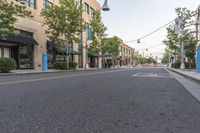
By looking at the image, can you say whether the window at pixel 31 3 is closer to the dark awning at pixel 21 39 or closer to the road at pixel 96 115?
the dark awning at pixel 21 39

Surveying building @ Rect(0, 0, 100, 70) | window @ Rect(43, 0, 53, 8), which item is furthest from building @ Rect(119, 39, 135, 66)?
window @ Rect(43, 0, 53, 8)

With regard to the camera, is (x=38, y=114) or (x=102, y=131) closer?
(x=102, y=131)

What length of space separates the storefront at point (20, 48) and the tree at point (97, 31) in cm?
2171

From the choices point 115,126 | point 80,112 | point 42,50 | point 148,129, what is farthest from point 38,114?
point 42,50

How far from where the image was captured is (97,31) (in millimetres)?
60094

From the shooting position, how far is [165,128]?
5000 mm

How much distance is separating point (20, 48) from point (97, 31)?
81.4 ft

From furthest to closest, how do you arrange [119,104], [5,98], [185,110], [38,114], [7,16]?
1. [7,16]
2. [5,98]
3. [119,104]
4. [185,110]
5. [38,114]

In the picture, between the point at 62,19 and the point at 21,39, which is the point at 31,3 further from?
the point at 21,39

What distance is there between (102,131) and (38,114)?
1736mm

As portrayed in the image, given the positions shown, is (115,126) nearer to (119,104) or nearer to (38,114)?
(38,114)

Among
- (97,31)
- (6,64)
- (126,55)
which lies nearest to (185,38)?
(97,31)

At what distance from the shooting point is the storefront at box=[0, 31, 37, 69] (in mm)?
34050

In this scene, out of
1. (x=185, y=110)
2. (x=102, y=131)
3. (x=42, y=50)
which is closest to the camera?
(x=102, y=131)
